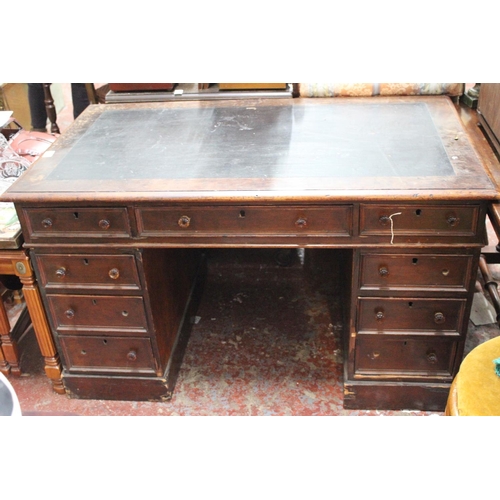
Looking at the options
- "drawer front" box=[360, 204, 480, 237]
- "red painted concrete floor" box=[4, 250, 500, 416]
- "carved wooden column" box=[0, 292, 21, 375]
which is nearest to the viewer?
"drawer front" box=[360, 204, 480, 237]

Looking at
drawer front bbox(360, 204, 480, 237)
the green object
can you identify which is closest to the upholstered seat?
the green object

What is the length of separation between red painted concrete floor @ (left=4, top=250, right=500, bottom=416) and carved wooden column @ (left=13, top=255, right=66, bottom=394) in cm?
11

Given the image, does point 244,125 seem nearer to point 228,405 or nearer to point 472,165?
point 472,165

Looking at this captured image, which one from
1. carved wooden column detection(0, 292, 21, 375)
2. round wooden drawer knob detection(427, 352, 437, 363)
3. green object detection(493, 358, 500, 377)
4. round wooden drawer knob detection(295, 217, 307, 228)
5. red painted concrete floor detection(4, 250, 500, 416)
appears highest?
round wooden drawer knob detection(295, 217, 307, 228)

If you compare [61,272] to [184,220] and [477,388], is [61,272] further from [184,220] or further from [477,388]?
[477,388]

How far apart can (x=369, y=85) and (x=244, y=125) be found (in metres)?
0.59

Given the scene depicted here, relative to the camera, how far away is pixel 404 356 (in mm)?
2197

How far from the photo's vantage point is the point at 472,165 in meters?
1.93

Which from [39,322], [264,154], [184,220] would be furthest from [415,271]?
[39,322]

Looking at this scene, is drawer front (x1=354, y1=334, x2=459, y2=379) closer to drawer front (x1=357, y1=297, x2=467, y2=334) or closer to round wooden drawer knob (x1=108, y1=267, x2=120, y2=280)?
drawer front (x1=357, y1=297, x2=467, y2=334)

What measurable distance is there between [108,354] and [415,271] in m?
1.19

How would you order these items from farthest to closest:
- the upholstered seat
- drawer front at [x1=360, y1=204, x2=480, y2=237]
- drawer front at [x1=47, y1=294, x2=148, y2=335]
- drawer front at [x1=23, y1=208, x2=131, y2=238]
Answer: drawer front at [x1=47, y1=294, x2=148, y2=335], drawer front at [x1=23, y1=208, x2=131, y2=238], drawer front at [x1=360, y1=204, x2=480, y2=237], the upholstered seat

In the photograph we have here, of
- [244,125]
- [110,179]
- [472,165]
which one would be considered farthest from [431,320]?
[110,179]

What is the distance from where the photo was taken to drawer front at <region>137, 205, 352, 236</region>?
1909 millimetres
